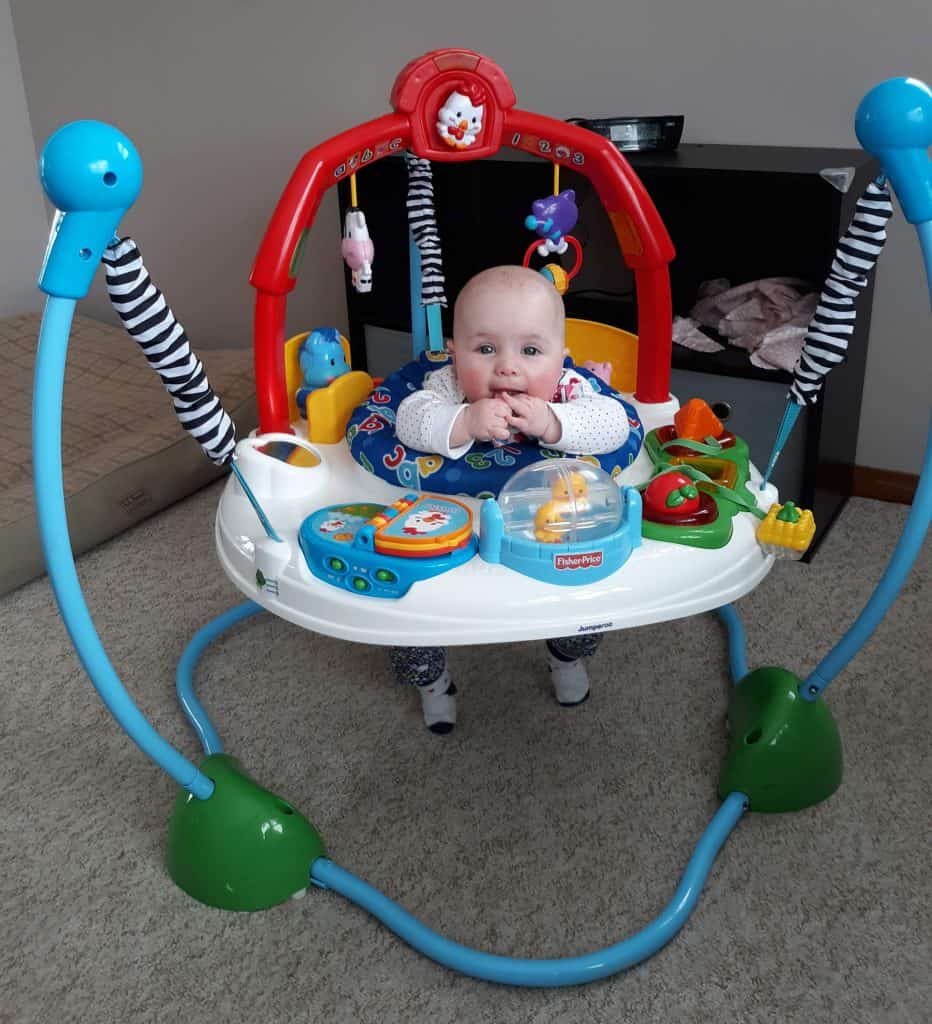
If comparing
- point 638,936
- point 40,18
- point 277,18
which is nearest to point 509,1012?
point 638,936

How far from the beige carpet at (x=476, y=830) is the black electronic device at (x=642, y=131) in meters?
0.77

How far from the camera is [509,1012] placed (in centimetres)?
100

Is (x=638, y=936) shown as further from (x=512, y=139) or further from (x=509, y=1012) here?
(x=512, y=139)

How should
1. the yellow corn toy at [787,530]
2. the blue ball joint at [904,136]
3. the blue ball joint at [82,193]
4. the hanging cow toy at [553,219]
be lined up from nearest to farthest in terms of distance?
the blue ball joint at [82,193]
the blue ball joint at [904,136]
the yellow corn toy at [787,530]
the hanging cow toy at [553,219]

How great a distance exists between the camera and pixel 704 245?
6.25 ft

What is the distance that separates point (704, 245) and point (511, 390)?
0.92 meters

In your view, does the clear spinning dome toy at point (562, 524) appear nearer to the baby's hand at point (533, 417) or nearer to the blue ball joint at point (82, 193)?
the baby's hand at point (533, 417)

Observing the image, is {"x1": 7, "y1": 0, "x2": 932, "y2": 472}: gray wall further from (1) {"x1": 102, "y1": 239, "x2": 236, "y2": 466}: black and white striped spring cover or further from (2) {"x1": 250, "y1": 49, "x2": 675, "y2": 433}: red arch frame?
(1) {"x1": 102, "y1": 239, "x2": 236, "y2": 466}: black and white striped spring cover

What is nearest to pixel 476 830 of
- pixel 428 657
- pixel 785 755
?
pixel 428 657

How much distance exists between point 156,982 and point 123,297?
0.67 meters

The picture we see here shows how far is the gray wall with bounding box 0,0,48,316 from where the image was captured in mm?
2543

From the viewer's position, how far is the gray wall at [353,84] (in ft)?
5.72

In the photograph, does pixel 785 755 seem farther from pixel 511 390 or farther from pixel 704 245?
pixel 704 245

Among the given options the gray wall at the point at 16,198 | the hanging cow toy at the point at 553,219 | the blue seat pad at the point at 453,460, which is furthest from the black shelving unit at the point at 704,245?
the gray wall at the point at 16,198
